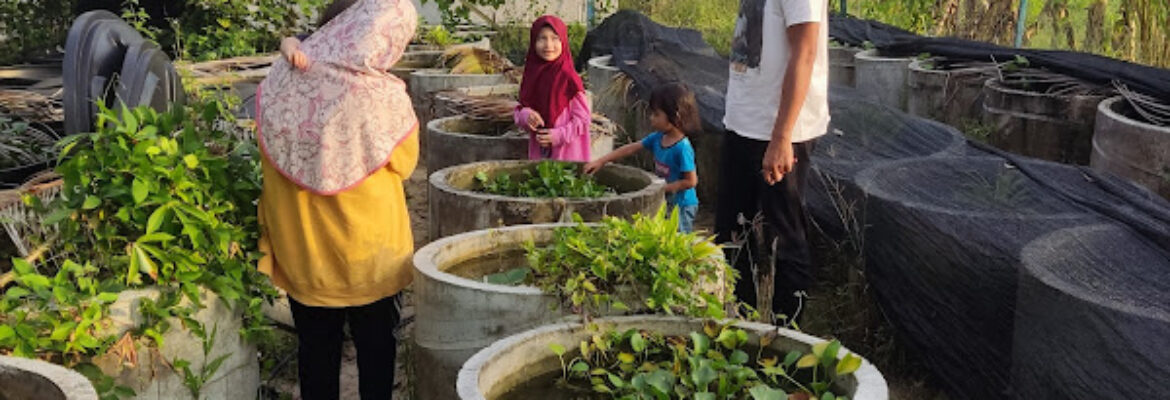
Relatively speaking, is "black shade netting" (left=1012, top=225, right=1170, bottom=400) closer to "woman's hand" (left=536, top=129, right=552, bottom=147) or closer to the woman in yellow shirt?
the woman in yellow shirt

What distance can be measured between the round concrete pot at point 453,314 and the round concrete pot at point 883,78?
640 cm

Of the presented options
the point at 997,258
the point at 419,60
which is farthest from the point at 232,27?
the point at 997,258

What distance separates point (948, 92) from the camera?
7875mm

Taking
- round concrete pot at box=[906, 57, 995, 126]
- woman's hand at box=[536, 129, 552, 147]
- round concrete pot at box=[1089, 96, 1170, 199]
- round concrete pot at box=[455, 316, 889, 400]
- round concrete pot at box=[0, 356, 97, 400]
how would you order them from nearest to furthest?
round concrete pot at box=[0, 356, 97, 400], round concrete pot at box=[455, 316, 889, 400], woman's hand at box=[536, 129, 552, 147], round concrete pot at box=[1089, 96, 1170, 199], round concrete pot at box=[906, 57, 995, 126]

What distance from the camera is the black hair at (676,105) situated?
4418mm

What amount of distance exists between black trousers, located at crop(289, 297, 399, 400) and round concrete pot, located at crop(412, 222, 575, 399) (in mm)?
224

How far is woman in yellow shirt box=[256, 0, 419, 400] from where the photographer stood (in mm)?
2998

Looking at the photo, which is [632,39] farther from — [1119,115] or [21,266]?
[21,266]

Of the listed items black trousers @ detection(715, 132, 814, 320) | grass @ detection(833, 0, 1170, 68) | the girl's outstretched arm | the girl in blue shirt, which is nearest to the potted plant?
black trousers @ detection(715, 132, 814, 320)

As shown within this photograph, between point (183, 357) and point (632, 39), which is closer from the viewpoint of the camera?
point (183, 357)

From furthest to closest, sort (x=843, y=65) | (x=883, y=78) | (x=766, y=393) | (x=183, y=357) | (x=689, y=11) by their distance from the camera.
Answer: (x=689, y=11), (x=843, y=65), (x=883, y=78), (x=183, y=357), (x=766, y=393)

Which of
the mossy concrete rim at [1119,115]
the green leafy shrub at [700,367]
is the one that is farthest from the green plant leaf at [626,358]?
the mossy concrete rim at [1119,115]

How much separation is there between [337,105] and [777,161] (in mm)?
1399

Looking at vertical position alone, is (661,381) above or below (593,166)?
below
